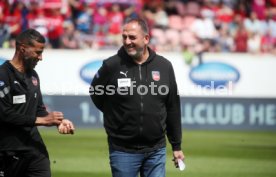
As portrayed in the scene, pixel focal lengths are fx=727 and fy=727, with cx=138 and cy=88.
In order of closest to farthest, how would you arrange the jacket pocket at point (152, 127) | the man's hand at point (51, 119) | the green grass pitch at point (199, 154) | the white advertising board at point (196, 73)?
1. the man's hand at point (51, 119)
2. the jacket pocket at point (152, 127)
3. the green grass pitch at point (199, 154)
4. the white advertising board at point (196, 73)

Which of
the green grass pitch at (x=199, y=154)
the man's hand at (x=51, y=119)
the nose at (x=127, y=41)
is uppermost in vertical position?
the nose at (x=127, y=41)

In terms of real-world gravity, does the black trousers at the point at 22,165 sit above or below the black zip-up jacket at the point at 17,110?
below

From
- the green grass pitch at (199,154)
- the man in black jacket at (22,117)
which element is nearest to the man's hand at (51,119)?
the man in black jacket at (22,117)

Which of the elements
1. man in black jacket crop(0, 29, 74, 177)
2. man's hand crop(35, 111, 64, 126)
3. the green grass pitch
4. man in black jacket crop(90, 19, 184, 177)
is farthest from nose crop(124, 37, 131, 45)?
the green grass pitch

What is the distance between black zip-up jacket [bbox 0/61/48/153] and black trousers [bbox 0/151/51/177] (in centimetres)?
7

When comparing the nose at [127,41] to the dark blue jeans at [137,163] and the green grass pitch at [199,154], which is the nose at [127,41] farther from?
the green grass pitch at [199,154]

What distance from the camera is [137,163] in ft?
24.2

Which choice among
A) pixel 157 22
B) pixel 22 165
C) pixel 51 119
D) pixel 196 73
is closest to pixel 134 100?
pixel 51 119

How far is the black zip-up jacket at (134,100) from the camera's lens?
733 cm

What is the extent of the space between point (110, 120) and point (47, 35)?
14.0 metres

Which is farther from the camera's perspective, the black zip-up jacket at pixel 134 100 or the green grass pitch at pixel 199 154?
the green grass pitch at pixel 199 154

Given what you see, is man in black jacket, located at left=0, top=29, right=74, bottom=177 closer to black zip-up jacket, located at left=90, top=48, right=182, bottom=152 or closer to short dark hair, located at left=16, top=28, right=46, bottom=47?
short dark hair, located at left=16, top=28, right=46, bottom=47

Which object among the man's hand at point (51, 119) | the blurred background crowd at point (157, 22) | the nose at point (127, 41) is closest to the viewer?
the man's hand at point (51, 119)

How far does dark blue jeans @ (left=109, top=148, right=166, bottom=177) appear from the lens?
7332 millimetres
